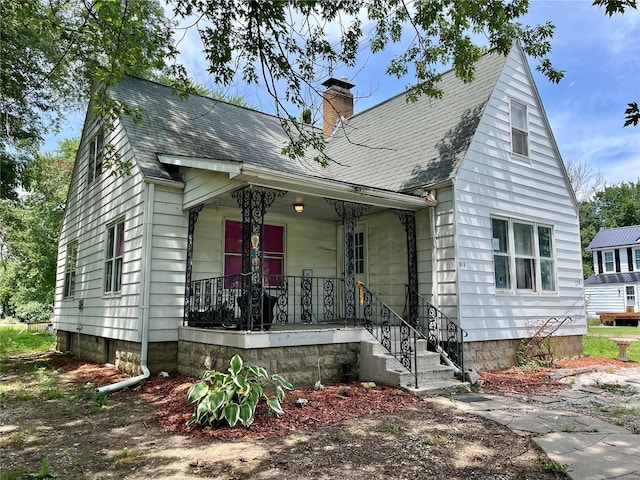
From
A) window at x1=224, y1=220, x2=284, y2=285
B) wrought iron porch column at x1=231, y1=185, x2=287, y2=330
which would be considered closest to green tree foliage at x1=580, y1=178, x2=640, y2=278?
window at x1=224, y1=220, x2=284, y2=285

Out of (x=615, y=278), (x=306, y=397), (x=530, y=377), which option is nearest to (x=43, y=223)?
(x=306, y=397)

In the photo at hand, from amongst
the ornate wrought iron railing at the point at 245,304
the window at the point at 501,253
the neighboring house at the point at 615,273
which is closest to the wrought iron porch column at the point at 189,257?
the ornate wrought iron railing at the point at 245,304

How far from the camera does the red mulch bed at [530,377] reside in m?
7.45

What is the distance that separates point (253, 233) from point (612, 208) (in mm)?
52836

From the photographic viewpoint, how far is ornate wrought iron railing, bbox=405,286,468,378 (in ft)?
26.0

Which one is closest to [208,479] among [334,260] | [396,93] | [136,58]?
[136,58]

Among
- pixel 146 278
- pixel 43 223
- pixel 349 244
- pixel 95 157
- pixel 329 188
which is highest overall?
pixel 43 223

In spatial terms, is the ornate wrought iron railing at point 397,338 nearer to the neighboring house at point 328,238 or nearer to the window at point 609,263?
the neighboring house at point 328,238

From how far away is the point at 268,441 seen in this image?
4.65 m

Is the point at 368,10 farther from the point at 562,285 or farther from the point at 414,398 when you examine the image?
→ the point at 562,285

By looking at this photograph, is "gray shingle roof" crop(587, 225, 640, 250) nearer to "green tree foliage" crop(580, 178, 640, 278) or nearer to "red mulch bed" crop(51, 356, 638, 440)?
"green tree foliage" crop(580, 178, 640, 278)

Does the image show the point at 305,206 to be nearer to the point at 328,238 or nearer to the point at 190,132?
the point at 328,238

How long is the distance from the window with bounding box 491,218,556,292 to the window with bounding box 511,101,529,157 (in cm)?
177

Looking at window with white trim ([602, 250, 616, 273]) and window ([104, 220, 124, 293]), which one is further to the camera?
window with white trim ([602, 250, 616, 273])
